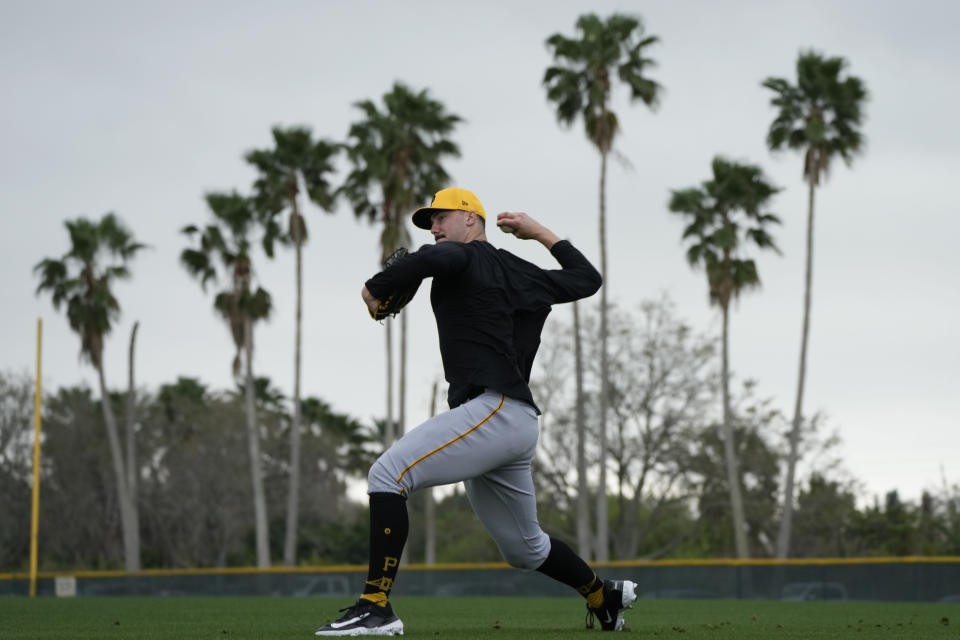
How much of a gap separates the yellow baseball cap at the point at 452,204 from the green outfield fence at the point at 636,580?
15203 millimetres

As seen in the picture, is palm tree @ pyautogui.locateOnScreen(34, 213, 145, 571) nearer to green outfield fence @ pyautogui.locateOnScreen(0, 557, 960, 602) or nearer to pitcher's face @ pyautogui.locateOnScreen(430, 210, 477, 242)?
green outfield fence @ pyautogui.locateOnScreen(0, 557, 960, 602)

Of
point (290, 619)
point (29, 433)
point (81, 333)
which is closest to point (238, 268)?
point (81, 333)

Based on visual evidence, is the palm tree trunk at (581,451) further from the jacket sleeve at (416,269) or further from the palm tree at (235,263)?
the jacket sleeve at (416,269)

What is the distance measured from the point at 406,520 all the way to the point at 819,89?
3509 cm

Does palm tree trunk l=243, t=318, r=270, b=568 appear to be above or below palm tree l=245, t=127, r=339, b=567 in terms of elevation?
below

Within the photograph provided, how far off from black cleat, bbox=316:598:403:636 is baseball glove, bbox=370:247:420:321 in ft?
4.13

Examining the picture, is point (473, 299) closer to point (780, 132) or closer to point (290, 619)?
point (290, 619)

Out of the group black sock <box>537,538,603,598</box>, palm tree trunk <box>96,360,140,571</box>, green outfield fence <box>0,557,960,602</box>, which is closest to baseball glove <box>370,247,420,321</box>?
black sock <box>537,538,603,598</box>

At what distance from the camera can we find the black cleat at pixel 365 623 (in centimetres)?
547

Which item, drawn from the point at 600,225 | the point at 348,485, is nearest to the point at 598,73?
the point at 600,225

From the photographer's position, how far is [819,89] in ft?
125

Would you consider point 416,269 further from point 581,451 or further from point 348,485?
point 348,485

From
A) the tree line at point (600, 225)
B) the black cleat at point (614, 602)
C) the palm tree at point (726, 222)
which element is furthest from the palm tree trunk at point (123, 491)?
the black cleat at point (614, 602)

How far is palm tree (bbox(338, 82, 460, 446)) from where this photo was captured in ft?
→ 134
